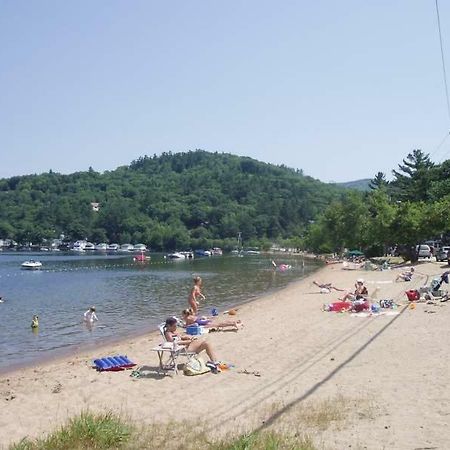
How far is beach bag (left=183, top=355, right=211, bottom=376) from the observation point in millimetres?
12523

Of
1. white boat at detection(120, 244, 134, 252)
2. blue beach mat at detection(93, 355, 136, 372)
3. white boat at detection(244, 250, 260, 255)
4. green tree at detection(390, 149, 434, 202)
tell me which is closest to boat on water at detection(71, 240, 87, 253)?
white boat at detection(120, 244, 134, 252)

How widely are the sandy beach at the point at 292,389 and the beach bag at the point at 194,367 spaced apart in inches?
6.9

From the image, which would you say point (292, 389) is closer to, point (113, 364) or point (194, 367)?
point (194, 367)

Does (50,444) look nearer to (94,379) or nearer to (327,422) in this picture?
(327,422)

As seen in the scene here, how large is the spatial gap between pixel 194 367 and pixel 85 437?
551 cm

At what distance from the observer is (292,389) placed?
1063cm

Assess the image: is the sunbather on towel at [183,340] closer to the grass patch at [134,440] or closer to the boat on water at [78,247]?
the grass patch at [134,440]

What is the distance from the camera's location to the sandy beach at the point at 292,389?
26.5 ft

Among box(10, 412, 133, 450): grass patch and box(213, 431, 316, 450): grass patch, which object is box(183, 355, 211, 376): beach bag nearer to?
box(10, 412, 133, 450): grass patch

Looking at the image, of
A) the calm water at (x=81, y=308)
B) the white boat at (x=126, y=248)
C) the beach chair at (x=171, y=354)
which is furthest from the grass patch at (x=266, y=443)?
the white boat at (x=126, y=248)

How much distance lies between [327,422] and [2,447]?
15.5ft

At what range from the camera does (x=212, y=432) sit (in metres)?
8.05

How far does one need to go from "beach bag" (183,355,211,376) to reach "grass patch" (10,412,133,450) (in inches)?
188

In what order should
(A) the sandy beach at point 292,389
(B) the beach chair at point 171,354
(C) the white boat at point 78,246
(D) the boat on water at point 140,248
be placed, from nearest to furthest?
1. (A) the sandy beach at point 292,389
2. (B) the beach chair at point 171,354
3. (D) the boat on water at point 140,248
4. (C) the white boat at point 78,246
